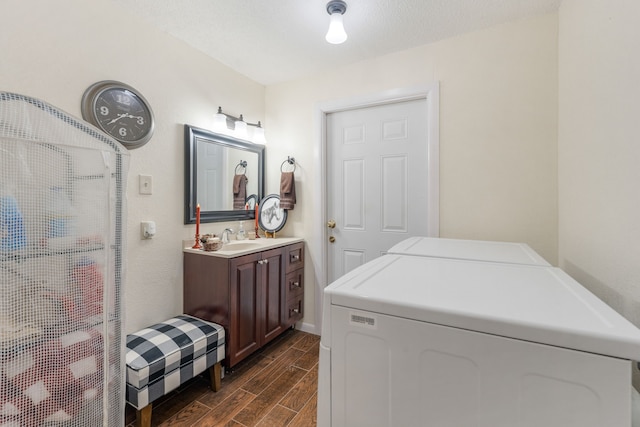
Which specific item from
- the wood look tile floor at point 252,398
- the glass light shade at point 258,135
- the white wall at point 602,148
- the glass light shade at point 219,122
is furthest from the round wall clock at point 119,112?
the white wall at point 602,148

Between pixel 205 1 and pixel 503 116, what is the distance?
201cm

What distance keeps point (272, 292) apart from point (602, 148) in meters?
2.07

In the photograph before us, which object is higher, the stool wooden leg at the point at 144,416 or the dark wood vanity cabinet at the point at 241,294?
the dark wood vanity cabinet at the point at 241,294

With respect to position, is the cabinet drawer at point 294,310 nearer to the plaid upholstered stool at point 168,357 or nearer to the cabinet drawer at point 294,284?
the cabinet drawer at point 294,284

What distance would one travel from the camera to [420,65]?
216 centimetres

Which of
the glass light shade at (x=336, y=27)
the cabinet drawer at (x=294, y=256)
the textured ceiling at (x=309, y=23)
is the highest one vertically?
the textured ceiling at (x=309, y=23)

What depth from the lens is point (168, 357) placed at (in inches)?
59.9

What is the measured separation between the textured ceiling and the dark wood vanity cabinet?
60.7 inches

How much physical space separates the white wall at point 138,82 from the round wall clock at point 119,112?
52 mm

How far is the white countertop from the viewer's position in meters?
1.91

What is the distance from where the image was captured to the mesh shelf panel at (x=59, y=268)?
2.61 ft

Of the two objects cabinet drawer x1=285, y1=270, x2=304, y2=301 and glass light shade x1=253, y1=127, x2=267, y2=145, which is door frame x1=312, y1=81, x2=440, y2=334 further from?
glass light shade x1=253, y1=127, x2=267, y2=145

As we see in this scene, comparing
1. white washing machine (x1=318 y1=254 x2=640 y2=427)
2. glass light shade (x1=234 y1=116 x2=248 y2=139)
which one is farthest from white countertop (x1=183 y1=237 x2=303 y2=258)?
white washing machine (x1=318 y1=254 x2=640 y2=427)

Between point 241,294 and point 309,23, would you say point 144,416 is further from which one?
point 309,23
